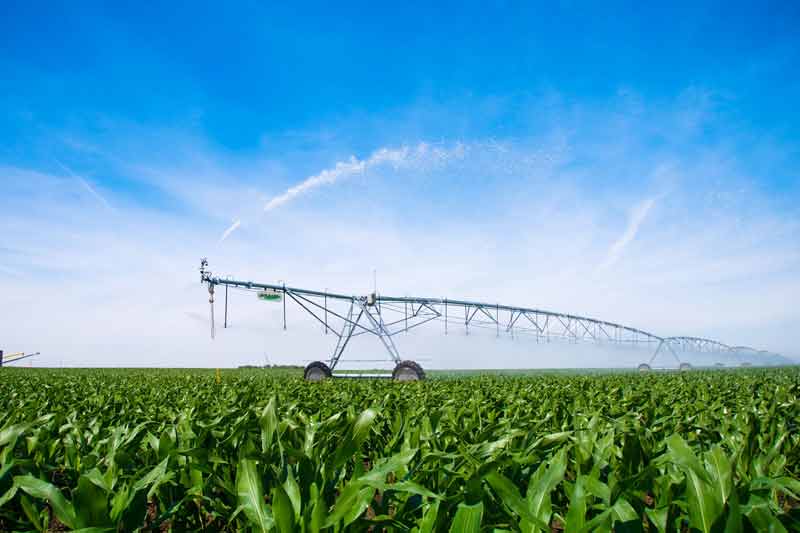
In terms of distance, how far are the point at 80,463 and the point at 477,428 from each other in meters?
3.38

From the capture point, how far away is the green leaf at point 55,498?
1.81 m

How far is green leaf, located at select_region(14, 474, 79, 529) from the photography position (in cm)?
181

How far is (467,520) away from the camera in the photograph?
4.96 feet

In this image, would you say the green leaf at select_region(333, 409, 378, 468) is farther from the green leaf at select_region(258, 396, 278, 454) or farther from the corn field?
the green leaf at select_region(258, 396, 278, 454)

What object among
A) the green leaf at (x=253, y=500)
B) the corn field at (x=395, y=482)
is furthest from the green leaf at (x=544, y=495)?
the green leaf at (x=253, y=500)

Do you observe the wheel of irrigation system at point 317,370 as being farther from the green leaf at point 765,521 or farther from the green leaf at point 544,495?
the green leaf at point 765,521

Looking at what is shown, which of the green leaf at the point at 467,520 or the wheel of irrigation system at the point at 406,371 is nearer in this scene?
the green leaf at the point at 467,520

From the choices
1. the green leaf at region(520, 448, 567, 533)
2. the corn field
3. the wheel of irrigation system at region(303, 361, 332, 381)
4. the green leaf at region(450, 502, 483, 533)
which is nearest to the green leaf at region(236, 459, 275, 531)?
the corn field

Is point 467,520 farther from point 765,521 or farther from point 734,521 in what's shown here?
point 765,521

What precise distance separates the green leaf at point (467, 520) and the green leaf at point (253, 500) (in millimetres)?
722

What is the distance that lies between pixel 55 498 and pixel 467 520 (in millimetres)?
1665

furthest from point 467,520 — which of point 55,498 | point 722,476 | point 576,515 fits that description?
point 55,498

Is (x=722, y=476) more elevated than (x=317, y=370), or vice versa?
(x=722, y=476)

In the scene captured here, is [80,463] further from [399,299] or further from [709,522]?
[399,299]
